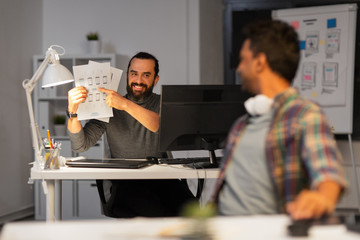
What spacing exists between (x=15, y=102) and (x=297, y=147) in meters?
4.37

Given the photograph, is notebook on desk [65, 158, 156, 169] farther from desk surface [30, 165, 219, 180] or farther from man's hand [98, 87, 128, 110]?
man's hand [98, 87, 128, 110]

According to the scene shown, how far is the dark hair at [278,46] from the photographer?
171 cm

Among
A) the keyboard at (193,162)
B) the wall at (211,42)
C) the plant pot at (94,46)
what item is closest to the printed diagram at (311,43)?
the wall at (211,42)

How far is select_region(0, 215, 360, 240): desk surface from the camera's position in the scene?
1312 millimetres

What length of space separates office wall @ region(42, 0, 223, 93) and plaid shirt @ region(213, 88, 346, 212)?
388cm

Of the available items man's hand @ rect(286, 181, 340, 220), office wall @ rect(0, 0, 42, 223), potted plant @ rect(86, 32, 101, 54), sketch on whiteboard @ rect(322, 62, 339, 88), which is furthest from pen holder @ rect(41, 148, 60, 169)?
sketch on whiteboard @ rect(322, 62, 339, 88)

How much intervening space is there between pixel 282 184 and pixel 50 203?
151 cm

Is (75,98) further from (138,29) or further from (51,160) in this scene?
(138,29)

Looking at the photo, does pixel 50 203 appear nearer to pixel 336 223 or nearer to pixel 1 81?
pixel 336 223

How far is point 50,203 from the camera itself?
2.77 m

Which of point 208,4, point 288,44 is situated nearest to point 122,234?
point 288,44

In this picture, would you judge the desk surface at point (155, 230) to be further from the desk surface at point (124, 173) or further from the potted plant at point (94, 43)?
the potted plant at point (94, 43)

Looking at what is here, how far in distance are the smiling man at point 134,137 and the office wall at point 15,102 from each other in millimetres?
2281

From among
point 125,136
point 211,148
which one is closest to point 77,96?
point 125,136
